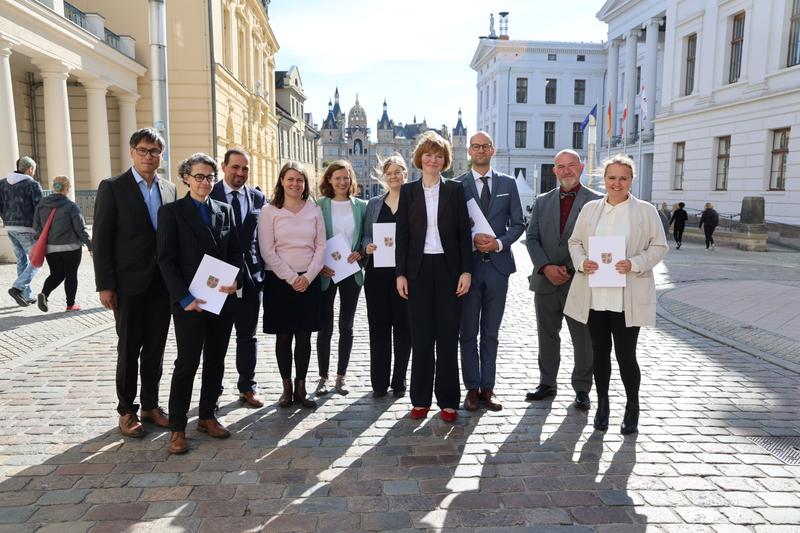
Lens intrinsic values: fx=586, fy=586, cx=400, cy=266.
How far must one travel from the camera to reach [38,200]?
9297 mm

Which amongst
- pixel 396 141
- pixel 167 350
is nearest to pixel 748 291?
pixel 167 350

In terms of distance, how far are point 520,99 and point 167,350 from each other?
5882 centimetres

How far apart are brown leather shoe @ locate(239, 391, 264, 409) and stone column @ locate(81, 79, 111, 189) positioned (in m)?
17.2

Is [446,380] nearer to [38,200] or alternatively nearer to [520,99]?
[38,200]

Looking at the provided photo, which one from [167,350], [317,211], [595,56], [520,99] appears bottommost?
[167,350]

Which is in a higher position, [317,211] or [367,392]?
[317,211]

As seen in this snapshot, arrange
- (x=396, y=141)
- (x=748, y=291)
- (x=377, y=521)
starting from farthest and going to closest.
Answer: (x=396, y=141) < (x=748, y=291) < (x=377, y=521)

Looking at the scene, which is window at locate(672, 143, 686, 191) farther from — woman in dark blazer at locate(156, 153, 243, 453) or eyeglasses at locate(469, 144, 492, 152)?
woman in dark blazer at locate(156, 153, 243, 453)

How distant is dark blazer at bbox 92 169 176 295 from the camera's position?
13.7ft

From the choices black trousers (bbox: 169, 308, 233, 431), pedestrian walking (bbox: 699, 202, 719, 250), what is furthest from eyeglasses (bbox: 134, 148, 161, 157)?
pedestrian walking (bbox: 699, 202, 719, 250)

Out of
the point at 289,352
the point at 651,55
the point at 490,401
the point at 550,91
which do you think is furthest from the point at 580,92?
the point at 289,352

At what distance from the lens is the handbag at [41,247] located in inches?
327

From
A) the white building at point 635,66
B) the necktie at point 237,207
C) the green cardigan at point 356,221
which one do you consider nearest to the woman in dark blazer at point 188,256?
the necktie at point 237,207

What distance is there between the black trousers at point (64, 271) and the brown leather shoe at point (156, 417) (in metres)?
5.05
